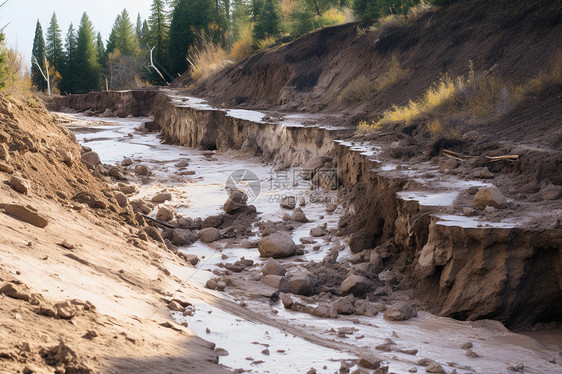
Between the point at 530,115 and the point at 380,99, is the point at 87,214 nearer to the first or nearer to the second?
the point at 530,115

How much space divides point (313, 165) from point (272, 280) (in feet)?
18.6

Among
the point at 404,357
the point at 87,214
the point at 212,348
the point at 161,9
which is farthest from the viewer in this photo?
the point at 161,9

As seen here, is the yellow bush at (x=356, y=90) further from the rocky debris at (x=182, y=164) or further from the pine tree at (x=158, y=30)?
the pine tree at (x=158, y=30)

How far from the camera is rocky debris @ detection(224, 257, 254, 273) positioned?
7570mm

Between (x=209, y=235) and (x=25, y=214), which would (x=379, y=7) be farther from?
(x=25, y=214)

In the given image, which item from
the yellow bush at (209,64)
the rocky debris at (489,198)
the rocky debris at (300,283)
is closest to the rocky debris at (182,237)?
the rocky debris at (300,283)

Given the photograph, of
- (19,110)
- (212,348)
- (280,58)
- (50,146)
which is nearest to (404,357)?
(212,348)

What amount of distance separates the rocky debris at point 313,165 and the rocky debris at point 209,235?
3371 millimetres

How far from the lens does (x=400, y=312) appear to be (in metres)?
5.92

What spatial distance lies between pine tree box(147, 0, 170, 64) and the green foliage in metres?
23.5

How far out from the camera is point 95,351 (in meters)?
3.40

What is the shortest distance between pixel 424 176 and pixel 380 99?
724cm

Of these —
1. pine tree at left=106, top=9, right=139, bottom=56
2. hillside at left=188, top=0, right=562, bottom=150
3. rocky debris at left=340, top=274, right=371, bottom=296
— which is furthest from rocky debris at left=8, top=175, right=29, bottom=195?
pine tree at left=106, top=9, right=139, bottom=56

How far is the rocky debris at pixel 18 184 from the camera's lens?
5.93 metres
